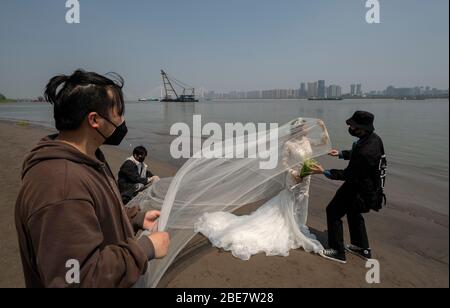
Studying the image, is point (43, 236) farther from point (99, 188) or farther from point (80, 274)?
point (99, 188)

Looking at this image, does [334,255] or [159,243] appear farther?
[334,255]

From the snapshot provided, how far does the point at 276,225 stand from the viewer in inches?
200

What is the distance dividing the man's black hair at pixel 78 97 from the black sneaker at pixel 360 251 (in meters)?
4.66

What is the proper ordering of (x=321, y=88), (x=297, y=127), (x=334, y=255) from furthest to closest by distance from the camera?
(x=321, y=88) → (x=297, y=127) → (x=334, y=255)

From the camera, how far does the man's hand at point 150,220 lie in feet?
7.82

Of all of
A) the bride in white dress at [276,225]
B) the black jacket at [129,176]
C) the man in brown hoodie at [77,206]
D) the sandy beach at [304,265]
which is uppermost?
the man in brown hoodie at [77,206]

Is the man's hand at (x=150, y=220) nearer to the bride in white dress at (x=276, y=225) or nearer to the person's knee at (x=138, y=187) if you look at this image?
the bride in white dress at (x=276, y=225)

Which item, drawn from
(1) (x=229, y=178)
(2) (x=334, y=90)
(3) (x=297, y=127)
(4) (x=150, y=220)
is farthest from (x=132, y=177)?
(2) (x=334, y=90)

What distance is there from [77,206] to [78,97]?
25.1 inches

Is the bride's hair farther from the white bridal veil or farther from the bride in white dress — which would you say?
the bride in white dress

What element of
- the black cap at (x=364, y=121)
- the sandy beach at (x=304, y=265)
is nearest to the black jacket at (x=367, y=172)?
the black cap at (x=364, y=121)

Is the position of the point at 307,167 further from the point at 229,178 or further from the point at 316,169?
the point at 229,178
